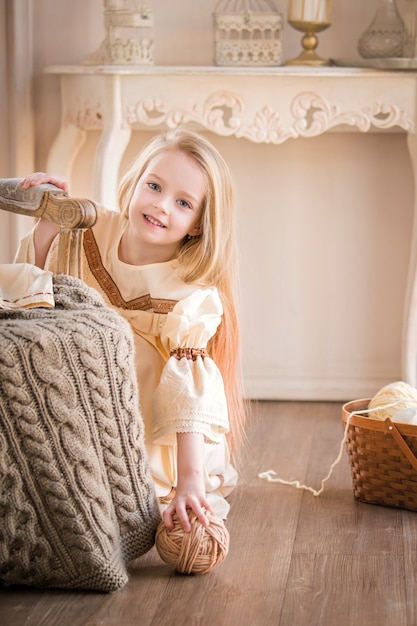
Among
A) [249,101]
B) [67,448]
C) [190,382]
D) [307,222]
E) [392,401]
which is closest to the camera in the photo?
[67,448]

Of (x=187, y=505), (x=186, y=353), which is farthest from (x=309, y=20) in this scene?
(x=187, y=505)

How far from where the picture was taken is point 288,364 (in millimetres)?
2777

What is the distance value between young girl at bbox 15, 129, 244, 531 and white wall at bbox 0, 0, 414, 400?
0.82 m

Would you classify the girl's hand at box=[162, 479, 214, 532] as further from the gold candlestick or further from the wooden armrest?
the gold candlestick

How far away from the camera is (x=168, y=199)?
5.86 ft

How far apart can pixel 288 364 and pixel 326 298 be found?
0.69 feet

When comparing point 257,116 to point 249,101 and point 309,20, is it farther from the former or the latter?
point 309,20

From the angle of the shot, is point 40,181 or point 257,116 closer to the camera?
point 40,181

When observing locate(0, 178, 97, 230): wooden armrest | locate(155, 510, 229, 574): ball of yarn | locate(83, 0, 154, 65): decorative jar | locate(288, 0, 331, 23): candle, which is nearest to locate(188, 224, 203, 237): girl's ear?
locate(0, 178, 97, 230): wooden armrest

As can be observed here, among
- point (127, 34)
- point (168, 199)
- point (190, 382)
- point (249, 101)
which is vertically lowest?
point (190, 382)

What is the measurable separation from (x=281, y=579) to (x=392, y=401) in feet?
1.69

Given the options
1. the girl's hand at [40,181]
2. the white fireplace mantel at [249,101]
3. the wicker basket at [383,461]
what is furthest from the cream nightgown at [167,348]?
the white fireplace mantel at [249,101]

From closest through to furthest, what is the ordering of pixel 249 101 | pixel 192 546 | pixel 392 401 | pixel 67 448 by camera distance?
pixel 67 448 < pixel 192 546 < pixel 392 401 < pixel 249 101

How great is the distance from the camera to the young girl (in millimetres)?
1722
